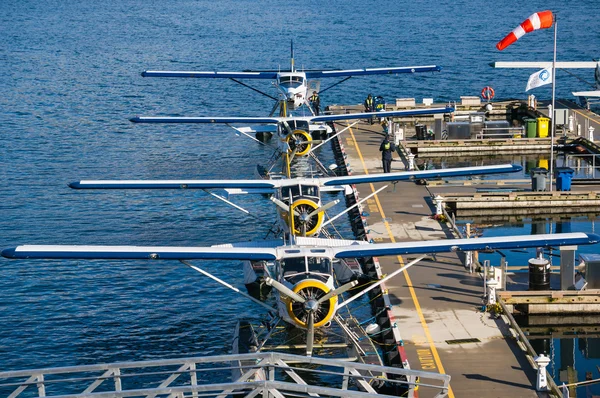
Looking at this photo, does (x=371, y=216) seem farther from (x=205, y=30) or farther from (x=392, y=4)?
(x=392, y=4)

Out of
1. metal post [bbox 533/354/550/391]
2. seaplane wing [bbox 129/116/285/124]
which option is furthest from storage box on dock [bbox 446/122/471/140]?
metal post [bbox 533/354/550/391]

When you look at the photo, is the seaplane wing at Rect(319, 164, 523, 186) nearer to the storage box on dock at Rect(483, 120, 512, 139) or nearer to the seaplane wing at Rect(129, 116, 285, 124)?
the seaplane wing at Rect(129, 116, 285, 124)

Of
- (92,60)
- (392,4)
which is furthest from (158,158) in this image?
(392,4)

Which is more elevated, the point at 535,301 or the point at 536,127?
the point at 536,127

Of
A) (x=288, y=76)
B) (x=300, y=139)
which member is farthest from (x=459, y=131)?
(x=300, y=139)

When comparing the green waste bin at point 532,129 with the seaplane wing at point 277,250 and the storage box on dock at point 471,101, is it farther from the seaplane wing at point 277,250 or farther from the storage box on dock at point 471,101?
the seaplane wing at point 277,250

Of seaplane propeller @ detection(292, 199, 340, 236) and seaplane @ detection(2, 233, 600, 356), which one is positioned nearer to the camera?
seaplane @ detection(2, 233, 600, 356)
